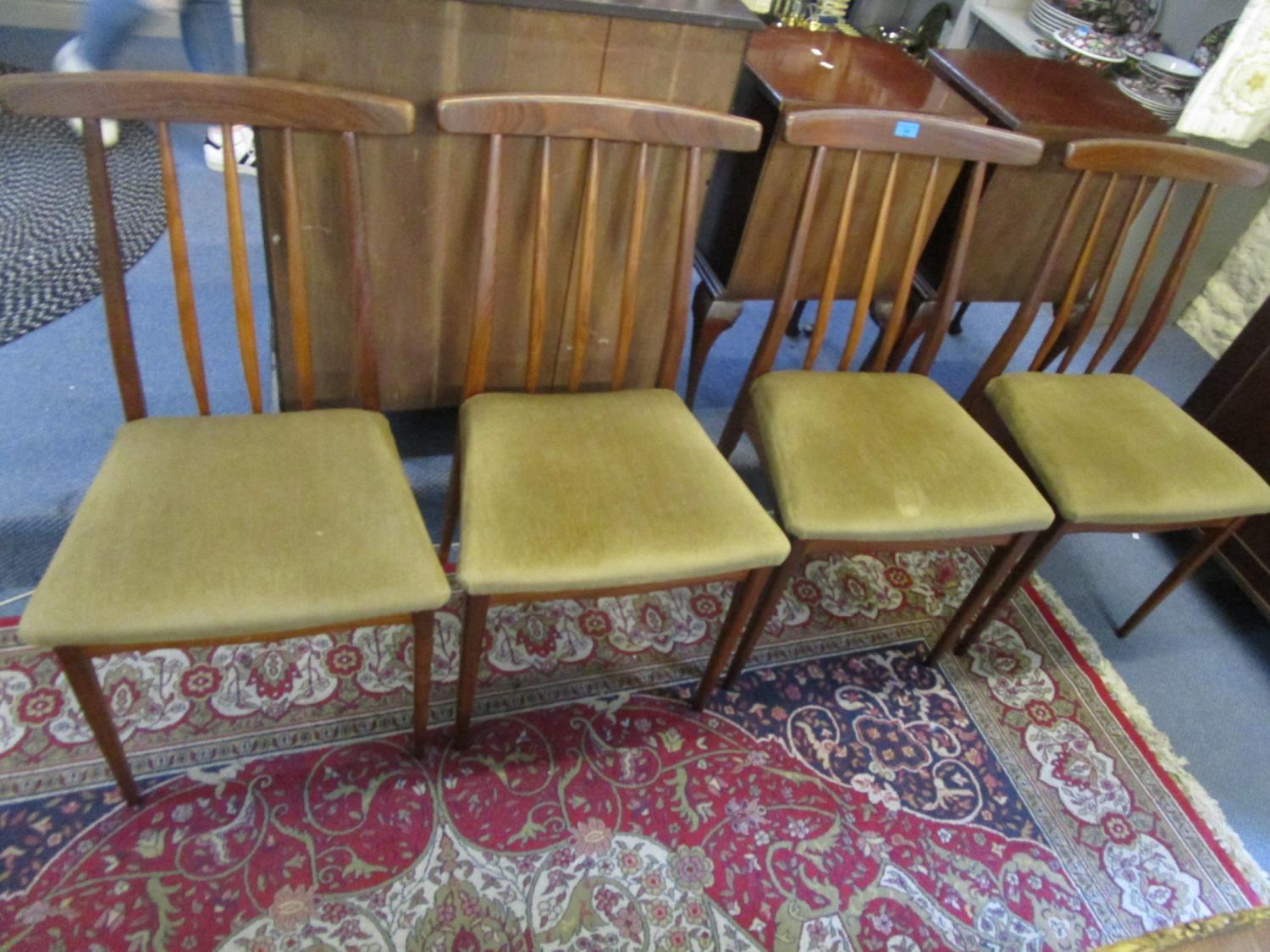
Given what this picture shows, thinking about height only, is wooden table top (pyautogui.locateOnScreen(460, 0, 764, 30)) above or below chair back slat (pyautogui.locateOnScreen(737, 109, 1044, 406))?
above

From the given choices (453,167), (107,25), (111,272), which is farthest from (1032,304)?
(107,25)

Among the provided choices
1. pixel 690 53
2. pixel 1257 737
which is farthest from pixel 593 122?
pixel 1257 737

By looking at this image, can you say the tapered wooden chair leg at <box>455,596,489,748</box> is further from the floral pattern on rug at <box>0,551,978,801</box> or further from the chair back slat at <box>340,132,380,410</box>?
the chair back slat at <box>340,132,380,410</box>

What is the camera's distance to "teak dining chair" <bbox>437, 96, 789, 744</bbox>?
1.06 metres

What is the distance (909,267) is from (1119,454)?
0.49m

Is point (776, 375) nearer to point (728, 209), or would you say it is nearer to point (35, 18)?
point (728, 209)

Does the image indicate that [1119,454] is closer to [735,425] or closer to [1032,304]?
[1032,304]

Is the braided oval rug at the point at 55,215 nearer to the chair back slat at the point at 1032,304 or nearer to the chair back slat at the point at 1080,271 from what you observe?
the chair back slat at the point at 1032,304

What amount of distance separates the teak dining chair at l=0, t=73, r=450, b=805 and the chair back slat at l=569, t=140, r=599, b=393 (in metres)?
0.26

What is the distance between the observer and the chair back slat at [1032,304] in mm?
1416

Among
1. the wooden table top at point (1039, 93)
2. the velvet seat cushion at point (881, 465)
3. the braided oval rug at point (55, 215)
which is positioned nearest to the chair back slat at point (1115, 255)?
the wooden table top at point (1039, 93)

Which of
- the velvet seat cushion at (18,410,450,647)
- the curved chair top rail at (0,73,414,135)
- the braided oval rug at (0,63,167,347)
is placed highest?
the curved chair top rail at (0,73,414,135)

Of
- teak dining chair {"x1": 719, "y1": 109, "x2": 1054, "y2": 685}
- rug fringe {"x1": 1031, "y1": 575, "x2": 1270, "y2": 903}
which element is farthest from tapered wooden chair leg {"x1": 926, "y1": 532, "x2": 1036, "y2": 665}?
rug fringe {"x1": 1031, "y1": 575, "x2": 1270, "y2": 903}

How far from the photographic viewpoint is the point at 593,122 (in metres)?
1.12
